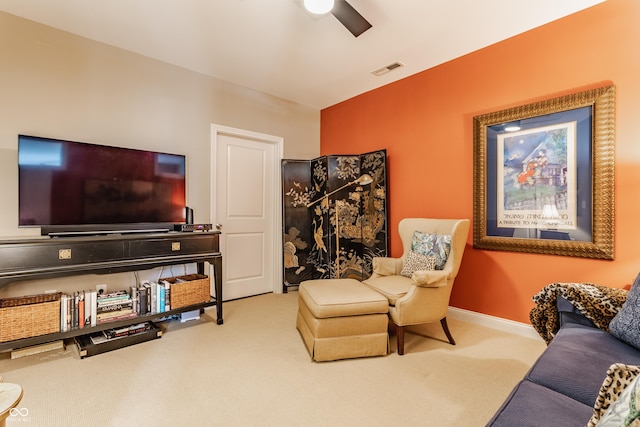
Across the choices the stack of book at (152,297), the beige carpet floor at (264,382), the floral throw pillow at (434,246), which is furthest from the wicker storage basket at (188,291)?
the floral throw pillow at (434,246)

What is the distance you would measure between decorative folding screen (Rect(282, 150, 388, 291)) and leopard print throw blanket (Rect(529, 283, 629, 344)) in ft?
5.75

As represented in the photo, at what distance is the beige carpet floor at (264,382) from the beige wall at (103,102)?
1.29m

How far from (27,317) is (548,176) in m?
3.99

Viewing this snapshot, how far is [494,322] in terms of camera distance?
2.73m

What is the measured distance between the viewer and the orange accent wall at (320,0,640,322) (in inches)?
83.9

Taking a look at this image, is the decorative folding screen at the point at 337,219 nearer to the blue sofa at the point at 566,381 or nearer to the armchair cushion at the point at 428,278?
the armchair cushion at the point at 428,278

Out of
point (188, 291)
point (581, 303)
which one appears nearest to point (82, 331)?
point (188, 291)

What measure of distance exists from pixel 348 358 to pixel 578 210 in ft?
6.87

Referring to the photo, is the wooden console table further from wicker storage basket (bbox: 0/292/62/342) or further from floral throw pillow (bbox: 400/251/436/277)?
floral throw pillow (bbox: 400/251/436/277)

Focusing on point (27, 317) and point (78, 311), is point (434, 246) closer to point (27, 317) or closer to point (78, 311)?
point (78, 311)

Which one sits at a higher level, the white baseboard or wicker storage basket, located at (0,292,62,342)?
wicker storage basket, located at (0,292,62,342)

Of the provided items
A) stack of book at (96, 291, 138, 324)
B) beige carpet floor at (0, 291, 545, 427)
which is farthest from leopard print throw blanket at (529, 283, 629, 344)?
stack of book at (96, 291, 138, 324)

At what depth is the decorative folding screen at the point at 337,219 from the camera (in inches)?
139

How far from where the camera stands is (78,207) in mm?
2387
